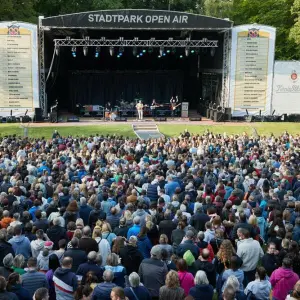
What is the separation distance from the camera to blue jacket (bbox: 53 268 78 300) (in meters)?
5.88

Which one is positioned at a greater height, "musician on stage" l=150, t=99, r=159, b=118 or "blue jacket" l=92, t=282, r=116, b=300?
"musician on stage" l=150, t=99, r=159, b=118

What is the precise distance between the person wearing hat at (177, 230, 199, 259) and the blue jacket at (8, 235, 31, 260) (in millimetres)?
2324

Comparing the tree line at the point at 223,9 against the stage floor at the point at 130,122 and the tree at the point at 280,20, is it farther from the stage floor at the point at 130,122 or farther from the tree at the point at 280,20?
the stage floor at the point at 130,122

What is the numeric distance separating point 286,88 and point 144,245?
24.5 metres

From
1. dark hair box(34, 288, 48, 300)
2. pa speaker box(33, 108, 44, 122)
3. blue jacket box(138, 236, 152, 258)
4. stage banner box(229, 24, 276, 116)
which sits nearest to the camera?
dark hair box(34, 288, 48, 300)

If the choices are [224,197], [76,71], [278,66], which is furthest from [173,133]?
[224,197]

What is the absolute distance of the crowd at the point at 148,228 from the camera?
5879 mm

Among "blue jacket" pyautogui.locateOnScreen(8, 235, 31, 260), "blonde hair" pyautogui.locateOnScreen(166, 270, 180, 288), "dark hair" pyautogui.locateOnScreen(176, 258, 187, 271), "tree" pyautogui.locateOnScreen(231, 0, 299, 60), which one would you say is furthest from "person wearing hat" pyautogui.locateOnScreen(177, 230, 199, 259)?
"tree" pyautogui.locateOnScreen(231, 0, 299, 60)

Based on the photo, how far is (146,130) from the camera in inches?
1069

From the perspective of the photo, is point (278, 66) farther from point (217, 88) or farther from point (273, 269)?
point (273, 269)

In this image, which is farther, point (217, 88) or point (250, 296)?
point (217, 88)

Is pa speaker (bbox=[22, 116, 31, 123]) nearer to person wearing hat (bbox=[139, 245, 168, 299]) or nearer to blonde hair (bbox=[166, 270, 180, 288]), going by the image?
person wearing hat (bbox=[139, 245, 168, 299])

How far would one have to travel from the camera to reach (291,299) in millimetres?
5203

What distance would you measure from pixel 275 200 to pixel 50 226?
4.55 meters
